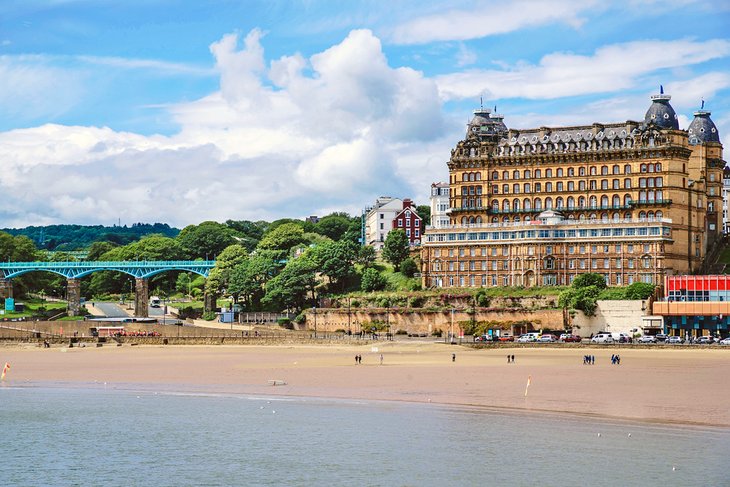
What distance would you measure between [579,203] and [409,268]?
20.8 metres

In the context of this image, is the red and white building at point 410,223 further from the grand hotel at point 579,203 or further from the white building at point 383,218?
the grand hotel at point 579,203

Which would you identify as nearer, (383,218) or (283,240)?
(283,240)

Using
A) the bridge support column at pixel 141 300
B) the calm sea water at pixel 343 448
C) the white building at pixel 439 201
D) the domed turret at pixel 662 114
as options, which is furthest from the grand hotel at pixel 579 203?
the calm sea water at pixel 343 448

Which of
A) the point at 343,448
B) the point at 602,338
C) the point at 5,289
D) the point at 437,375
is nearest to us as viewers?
the point at 343,448

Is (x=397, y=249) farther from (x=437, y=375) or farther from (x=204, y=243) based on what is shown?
(x=437, y=375)

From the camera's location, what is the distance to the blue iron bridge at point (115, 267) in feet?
503

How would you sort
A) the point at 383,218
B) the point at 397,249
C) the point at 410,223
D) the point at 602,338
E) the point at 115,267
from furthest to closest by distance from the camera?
1. the point at 383,218
2. the point at 410,223
3. the point at 115,267
4. the point at 397,249
5. the point at 602,338

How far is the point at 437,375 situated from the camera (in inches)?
2815

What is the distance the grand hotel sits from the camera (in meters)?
116

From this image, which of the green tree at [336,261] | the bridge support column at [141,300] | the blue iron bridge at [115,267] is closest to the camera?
the green tree at [336,261]

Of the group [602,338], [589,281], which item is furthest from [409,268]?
[602,338]

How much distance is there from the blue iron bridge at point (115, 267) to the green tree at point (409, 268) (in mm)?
32317

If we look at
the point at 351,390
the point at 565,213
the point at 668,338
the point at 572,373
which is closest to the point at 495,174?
the point at 565,213

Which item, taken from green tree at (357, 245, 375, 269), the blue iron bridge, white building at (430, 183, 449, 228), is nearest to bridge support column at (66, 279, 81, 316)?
the blue iron bridge
